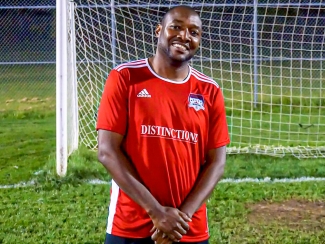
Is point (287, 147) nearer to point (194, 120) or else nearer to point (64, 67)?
point (64, 67)

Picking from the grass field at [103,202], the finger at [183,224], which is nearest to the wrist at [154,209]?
the finger at [183,224]

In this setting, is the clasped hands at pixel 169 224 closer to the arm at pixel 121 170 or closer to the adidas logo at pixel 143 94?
the arm at pixel 121 170

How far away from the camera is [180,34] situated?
2707mm

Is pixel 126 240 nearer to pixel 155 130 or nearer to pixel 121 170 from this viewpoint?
pixel 121 170

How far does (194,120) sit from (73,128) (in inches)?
212

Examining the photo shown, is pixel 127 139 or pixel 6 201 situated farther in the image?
pixel 6 201

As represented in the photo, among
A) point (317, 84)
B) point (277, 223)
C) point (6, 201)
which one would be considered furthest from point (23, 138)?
point (317, 84)

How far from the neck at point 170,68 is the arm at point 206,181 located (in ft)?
1.20

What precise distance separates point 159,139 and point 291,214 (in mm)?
3482

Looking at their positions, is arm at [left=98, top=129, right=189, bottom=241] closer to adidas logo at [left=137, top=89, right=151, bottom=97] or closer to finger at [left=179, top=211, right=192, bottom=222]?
finger at [left=179, top=211, right=192, bottom=222]

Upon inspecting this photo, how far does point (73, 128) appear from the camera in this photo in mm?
7969

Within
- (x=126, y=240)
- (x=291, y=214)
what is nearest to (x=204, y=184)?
(x=126, y=240)

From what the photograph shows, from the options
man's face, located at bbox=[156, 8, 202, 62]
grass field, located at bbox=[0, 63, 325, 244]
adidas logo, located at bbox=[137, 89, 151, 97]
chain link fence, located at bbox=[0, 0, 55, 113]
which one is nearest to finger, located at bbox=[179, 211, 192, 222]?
adidas logo, located at bbox=[137, 89, 151, 97]

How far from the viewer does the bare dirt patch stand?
18.3 ft
